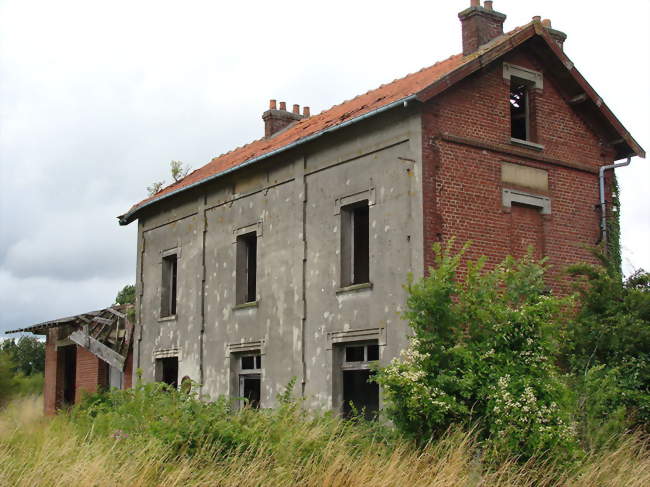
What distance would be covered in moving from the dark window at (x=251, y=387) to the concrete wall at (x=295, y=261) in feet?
0.74

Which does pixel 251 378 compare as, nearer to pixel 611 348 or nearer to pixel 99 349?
pixel 99 349

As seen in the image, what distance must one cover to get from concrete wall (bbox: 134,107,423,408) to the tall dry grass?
3.76 meters

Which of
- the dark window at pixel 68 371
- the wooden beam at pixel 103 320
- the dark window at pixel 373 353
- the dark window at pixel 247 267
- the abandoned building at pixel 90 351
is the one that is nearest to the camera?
the dark window at pixel 373 353

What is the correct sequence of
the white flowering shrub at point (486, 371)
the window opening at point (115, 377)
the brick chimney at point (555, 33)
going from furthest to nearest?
the window opening at point (115, 377), the brick chimney at point (555, 33), the white flowering shrub at point (486, 371)

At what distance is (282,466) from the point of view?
998 centimetres

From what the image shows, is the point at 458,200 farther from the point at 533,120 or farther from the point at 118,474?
the point at 118,474

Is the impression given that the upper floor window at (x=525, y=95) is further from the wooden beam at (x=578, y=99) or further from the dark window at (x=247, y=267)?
the dark window at (x=247, y=267)

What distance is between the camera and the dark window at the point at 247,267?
19.3m

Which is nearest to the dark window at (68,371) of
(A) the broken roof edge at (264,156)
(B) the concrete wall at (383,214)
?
(A) the broken roof edge at (264,156)

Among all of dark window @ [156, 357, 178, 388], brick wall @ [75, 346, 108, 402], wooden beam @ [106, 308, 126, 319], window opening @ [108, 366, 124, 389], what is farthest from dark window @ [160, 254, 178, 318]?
brick wall @ [75, 346, 108, 402]

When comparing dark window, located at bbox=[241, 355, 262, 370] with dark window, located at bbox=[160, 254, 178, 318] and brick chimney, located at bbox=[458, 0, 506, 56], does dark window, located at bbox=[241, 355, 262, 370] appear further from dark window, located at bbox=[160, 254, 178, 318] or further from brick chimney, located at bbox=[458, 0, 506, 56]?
brick chimney, located at bbox=[458, 0, 506, 56]

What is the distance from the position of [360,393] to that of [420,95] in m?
5.56

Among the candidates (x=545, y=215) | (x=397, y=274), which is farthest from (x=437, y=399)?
(x=545, y=215)

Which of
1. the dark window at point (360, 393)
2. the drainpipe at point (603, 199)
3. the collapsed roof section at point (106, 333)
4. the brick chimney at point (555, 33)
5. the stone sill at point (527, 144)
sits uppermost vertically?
the brick chimney at point (555, 33)
